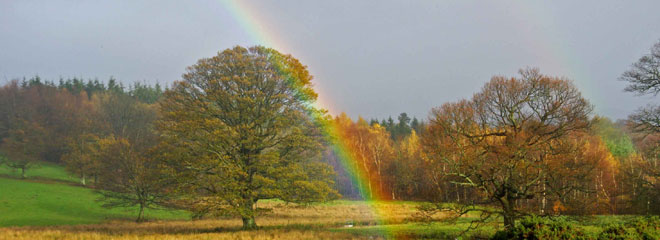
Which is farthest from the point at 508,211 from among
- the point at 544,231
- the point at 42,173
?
the point at 42,173

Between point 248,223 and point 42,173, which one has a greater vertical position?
point 42,173

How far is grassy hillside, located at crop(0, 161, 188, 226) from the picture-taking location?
3734 centimetres

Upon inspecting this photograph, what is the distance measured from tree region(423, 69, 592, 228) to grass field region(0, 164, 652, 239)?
12.5 ft

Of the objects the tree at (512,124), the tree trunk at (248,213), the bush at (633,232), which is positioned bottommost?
the tree trunk at (248,213)

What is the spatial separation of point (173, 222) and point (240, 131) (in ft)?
52.6

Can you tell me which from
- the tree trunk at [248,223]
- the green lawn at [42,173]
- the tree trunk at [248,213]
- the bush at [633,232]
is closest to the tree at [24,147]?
the green lawn at [42,173]

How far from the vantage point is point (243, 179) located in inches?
985

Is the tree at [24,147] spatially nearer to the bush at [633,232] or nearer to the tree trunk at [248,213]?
the tree trunk at [248,213]

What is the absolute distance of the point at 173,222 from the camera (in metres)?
35.5

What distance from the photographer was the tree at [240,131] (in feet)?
78.6

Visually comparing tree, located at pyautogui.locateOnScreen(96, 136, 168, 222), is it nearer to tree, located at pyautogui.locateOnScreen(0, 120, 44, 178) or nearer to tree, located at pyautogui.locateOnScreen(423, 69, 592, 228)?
tree, located at pyautogui.locateOnScreen(423, 69, 592, 228)

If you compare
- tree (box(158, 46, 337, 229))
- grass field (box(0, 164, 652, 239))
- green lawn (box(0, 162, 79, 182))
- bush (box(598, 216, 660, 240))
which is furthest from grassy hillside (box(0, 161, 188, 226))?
bush (box(598, 216, 660, 240))

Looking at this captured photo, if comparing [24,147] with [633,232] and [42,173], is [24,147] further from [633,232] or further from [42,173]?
[633,232]

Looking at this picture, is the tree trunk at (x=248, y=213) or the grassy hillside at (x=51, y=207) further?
the grassy hillside at (x=51, y=207)
